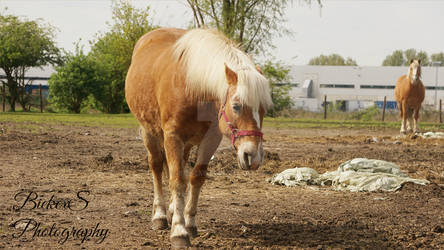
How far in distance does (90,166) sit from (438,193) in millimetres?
5541

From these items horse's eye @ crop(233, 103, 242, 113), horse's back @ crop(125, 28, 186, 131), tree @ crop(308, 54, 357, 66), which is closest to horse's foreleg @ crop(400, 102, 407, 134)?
horse's back @ crop(125, 28, 186, 131)

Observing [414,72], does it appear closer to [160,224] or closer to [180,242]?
[160,224]

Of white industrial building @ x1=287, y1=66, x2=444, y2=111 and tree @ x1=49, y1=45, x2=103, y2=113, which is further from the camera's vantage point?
white industrial building @ x1=287, y1=66, x2=444, y2=111

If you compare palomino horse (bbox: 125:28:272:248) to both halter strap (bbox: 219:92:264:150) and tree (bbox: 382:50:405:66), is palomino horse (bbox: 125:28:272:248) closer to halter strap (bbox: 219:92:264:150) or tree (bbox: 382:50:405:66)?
halter strap (bbox: 219:92:264:150)

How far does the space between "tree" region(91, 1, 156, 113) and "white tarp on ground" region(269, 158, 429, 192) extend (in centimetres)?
2752

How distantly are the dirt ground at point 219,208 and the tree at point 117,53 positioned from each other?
2521cm

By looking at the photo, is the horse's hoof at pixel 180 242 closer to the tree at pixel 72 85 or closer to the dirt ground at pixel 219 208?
the dirt ground at pixel 219 208

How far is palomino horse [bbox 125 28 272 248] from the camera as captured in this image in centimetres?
371

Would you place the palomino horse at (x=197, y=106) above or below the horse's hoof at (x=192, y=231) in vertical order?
above

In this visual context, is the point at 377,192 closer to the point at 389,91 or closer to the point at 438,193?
the point at 438,193

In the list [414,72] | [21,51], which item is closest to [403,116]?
[414,72]

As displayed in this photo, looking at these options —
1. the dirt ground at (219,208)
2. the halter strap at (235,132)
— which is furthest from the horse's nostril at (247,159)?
the dirt ground at (219,208)

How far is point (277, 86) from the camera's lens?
3262 centimetres

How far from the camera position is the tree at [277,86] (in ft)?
103
